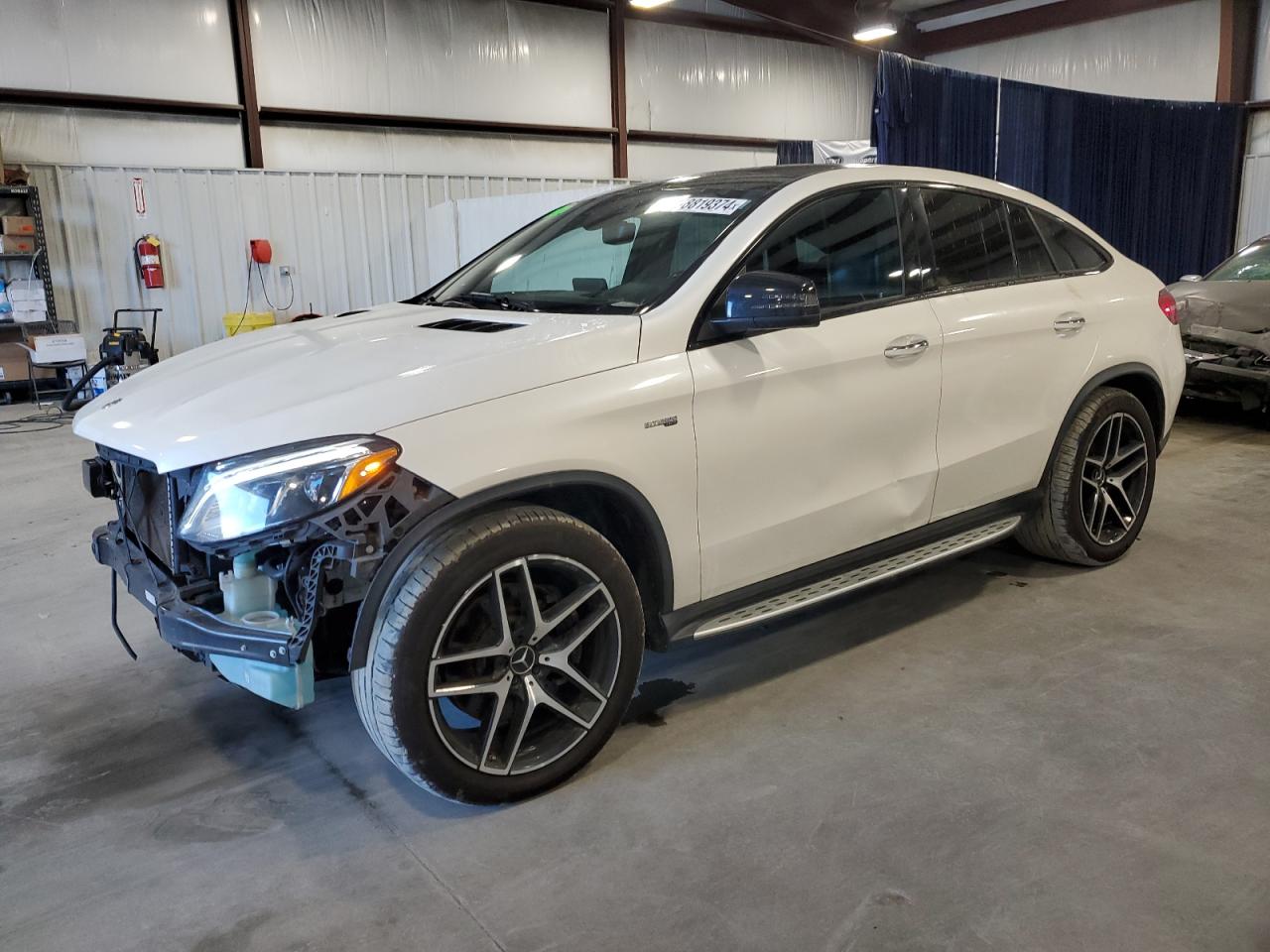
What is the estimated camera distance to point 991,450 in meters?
3.32

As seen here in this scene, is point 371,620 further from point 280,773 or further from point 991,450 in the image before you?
point 991,450

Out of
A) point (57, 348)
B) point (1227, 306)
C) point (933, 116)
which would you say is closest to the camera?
point (1227, 306)

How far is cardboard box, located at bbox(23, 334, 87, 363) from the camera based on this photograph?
903 cm

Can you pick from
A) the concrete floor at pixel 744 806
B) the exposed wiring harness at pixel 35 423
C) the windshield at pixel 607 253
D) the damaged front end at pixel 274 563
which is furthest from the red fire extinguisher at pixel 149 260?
the damaged front end at pixel 274 563

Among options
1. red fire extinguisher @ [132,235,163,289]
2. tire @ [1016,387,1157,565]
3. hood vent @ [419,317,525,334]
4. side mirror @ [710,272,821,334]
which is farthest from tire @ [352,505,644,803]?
red fire extinguisher @ [132,235,163,289]

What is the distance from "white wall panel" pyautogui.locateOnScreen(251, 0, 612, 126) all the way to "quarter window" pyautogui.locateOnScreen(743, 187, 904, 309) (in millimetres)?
10405

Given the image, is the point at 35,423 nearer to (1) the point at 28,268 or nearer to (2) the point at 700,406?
(1) the point at 28,268

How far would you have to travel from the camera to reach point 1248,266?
24.4 feet

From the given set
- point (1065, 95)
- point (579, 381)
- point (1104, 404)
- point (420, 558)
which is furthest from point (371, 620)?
point (1065, 95)

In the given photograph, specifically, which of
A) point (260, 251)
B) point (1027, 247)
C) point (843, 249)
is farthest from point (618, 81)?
point (843, 249)

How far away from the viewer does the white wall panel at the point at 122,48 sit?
9984 mm

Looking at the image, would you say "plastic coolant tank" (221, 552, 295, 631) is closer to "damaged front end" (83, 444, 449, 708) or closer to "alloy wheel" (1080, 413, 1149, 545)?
"damaged front end" (83, 444, 449, 708)

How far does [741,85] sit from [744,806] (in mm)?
14834

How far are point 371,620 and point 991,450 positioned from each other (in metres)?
2.19
